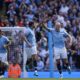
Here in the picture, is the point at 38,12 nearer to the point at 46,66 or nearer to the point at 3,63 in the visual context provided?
the point at 46,66

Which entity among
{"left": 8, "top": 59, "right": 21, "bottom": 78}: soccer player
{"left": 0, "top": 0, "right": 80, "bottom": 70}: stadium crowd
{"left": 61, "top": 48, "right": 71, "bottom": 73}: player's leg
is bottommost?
{"left": 8, "top": 59, "right": 21, "bottom": 78}: soccer player

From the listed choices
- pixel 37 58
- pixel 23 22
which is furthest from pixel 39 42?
pixel 23 22

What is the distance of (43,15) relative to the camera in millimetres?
25672

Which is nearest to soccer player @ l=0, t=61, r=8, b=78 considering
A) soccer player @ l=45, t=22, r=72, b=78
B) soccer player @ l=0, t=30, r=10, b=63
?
soccer player @ l=0, t=30, r=10, b=63

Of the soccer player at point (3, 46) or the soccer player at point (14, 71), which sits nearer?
the soccer player at point (3, 46)

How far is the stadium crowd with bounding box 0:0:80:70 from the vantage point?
889 inches

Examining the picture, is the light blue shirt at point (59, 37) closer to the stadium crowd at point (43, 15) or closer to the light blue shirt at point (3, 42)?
the light blue shirt at point (3, 42)

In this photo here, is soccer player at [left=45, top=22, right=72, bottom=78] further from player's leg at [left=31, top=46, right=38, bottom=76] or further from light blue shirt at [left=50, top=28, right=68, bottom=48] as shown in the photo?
player's leg at [left=31, top=46, right=38, bottom=76]

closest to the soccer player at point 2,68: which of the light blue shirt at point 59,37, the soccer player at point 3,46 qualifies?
the soccer player at point 3,46

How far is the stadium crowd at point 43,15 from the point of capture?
22578mm

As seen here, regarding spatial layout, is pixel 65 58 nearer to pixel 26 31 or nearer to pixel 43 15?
pixel 26 31

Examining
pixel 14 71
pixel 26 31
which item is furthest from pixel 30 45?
pixel 14 71

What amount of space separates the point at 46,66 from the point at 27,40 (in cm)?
151

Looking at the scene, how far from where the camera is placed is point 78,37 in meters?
23.2
